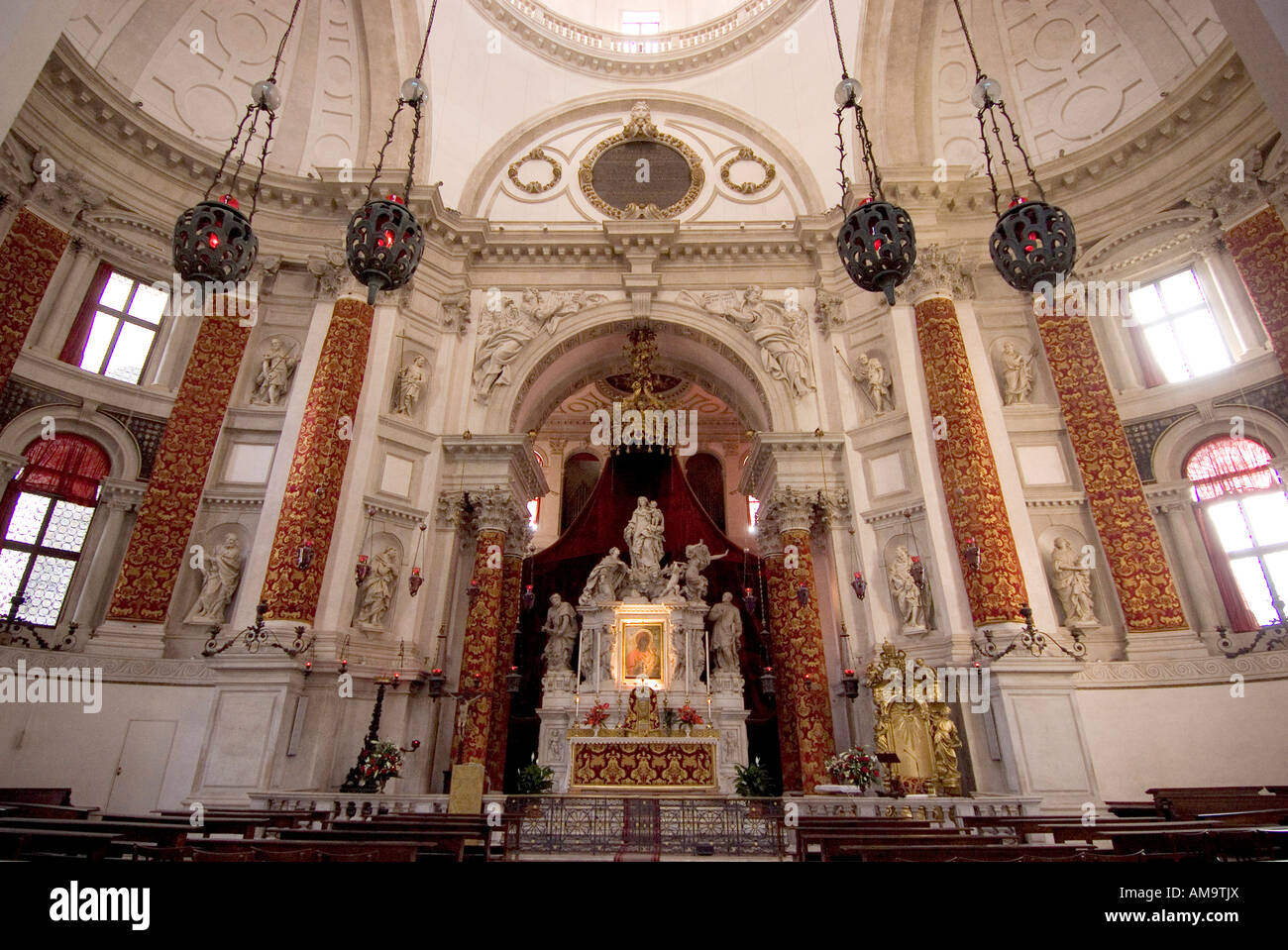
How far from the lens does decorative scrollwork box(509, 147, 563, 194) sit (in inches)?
670

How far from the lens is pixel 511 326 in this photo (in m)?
15.2

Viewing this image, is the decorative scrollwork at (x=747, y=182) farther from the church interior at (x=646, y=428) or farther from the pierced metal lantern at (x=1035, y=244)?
the pierced metal lantern at (x=1035, y=244)

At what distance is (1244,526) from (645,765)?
33.7ft

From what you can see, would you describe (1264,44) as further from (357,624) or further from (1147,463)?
(357,624)

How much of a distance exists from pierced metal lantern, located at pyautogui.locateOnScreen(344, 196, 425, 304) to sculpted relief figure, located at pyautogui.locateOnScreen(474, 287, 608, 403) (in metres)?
8.26

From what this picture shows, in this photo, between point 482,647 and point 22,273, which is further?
point 482,647

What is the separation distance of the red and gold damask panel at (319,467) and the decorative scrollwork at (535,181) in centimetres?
595

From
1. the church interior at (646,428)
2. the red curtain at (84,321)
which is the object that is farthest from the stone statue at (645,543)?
the red curtain at (84,321)

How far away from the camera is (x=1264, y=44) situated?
4383 millimetres

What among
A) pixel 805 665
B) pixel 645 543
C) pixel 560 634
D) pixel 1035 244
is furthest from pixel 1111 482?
pixel 560 634

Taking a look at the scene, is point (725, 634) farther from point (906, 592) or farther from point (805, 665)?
point (906, 592)
